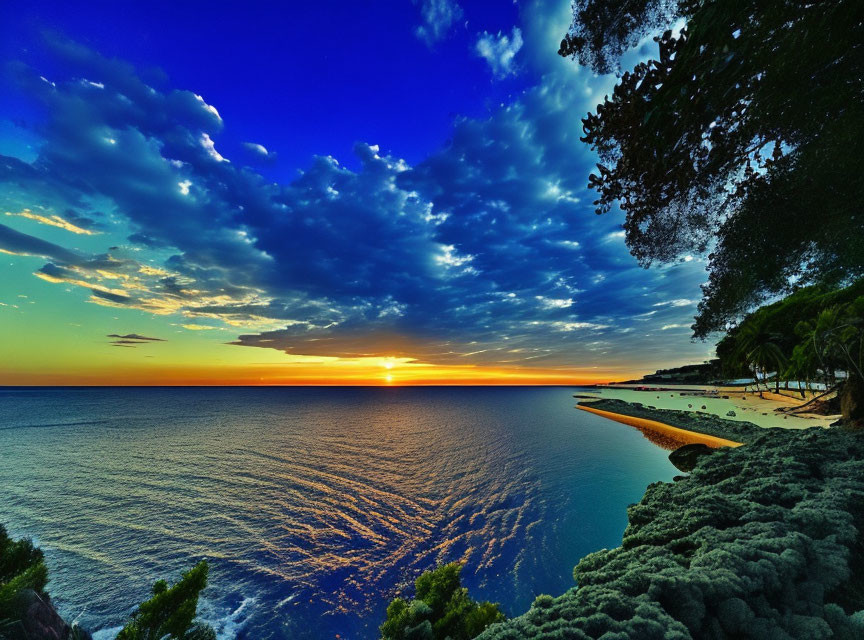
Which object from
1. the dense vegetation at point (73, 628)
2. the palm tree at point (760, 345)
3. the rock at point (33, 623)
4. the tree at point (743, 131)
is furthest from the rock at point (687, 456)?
the rock at point (33, 623)

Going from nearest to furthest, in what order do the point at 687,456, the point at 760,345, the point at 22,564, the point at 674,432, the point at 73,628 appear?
the point at 73,628 → the point at 22,564 → the point at 687,456 → the point at 760,345 → the point at 674,432

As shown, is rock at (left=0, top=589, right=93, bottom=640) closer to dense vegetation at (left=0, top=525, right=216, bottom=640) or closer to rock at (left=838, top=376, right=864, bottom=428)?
dense vegetation at (left=0, top=525, right=216, bottom=640)

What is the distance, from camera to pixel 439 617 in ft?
27.8

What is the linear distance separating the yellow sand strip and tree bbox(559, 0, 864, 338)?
1945 centimetres

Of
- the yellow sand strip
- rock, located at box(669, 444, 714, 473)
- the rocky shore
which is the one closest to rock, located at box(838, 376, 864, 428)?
the yellow sand strip

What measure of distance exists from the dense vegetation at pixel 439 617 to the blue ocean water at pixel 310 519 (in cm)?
336

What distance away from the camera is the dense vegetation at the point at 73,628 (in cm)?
724

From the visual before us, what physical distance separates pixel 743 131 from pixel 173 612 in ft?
69.2

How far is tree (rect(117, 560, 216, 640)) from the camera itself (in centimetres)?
801

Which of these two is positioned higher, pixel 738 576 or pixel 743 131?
pixel 743 131

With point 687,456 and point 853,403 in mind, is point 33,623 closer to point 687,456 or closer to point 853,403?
point 853,403

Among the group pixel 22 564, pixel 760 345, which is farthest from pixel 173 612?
pixel 760 345

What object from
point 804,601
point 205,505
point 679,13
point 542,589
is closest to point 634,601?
point 804,601

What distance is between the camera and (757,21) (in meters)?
6.55
